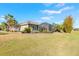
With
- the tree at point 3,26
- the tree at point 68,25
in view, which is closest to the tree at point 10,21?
the tree at point 3,26

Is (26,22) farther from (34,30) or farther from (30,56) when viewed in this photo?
(30,56)

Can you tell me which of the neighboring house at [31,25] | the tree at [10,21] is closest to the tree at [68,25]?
the neighboring house at [31,25]

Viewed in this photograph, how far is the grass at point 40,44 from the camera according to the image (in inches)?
96.5

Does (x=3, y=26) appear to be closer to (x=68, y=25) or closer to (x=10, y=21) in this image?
(x=10, y=21)

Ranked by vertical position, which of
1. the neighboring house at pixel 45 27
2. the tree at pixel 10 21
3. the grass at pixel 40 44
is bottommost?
the grass at pixel 40 44

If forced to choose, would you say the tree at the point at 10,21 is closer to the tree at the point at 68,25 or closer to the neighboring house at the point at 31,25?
the neighboring house at the point at 31,25

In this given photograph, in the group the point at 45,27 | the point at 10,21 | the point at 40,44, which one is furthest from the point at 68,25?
the point at 10,21

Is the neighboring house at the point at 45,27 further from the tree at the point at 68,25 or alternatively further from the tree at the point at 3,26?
the tree at the point at 3,26

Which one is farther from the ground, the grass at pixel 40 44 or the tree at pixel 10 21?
the tree at pixel 10 21

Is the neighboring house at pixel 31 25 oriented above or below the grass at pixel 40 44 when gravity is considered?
above

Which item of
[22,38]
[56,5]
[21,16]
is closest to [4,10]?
[21,16]

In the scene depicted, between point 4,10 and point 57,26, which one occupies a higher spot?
point 4,10

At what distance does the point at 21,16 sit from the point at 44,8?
0.79 feet

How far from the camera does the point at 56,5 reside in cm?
244
